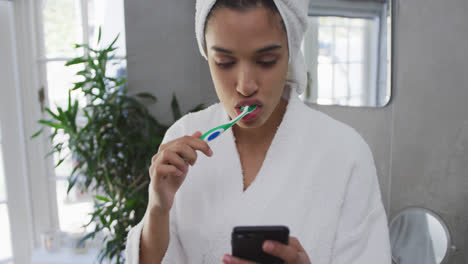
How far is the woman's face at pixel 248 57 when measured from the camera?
598 mm

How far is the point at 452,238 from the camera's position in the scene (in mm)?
1247

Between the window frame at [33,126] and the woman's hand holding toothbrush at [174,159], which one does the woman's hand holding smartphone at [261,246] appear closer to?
the woman's hand holding toothbrush at [174,159]

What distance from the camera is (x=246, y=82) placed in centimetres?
63

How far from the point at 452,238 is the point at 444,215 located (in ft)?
0.28

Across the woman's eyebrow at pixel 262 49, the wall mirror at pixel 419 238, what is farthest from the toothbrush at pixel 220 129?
the wall mirror at pixel 419 238

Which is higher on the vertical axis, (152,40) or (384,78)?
(152,40)

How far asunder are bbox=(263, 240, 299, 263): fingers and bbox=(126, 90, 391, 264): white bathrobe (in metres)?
0.19

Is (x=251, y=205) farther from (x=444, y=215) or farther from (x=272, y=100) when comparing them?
(x=444, y=215)

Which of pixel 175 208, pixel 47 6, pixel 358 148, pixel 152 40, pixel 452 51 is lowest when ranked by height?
pixel 175 208

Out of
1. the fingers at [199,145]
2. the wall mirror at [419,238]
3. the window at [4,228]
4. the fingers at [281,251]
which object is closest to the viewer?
the fingers at [281,251]

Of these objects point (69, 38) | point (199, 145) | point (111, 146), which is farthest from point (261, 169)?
point (69, 38)

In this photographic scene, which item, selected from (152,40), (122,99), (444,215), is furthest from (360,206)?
(152,40)

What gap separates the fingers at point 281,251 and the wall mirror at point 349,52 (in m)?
1.02

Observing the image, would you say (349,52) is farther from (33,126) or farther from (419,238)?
(33,126)
